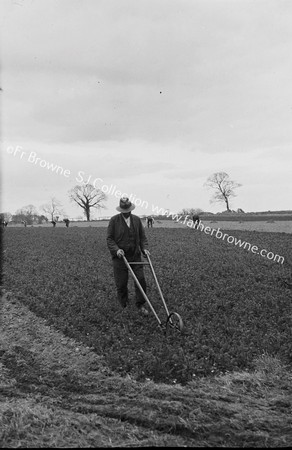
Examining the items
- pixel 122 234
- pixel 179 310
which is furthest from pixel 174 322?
pixel 122 234

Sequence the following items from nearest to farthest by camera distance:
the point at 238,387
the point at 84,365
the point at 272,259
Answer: the point at 238,387
the point at 84,365
the point at 272,259

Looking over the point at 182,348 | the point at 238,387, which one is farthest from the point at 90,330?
the point at 238,387

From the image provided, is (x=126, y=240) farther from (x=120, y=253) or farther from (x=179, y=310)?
(x=179, y=310)

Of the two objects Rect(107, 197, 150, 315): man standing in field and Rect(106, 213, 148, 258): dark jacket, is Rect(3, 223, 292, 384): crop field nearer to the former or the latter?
Rect(107, 197, 150, 315): man standing in field

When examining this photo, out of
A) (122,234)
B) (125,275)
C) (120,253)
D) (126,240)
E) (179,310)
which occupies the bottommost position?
(179,310)

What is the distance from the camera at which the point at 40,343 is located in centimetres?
830

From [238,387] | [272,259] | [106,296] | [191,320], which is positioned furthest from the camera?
[272,259]

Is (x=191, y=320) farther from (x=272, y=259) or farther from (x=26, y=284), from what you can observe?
(x=272, y=259)

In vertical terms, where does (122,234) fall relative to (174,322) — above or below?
above

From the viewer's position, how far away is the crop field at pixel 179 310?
6.84m

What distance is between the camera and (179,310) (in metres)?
9.58

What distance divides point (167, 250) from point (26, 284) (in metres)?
8.51

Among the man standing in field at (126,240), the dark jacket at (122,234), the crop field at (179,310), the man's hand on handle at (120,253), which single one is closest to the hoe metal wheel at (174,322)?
the crop field at (179,310)

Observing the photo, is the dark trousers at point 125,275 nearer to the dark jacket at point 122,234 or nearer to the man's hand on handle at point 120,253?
the dark jacket at point 122,234
